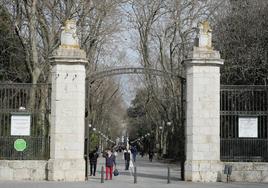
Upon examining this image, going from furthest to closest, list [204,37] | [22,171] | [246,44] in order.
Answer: [246,44] → [204,37] → [22,171]

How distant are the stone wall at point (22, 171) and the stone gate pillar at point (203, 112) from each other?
601cm

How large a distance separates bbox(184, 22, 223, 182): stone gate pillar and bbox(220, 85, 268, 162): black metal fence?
0.59 metres

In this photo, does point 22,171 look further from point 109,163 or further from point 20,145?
point 109,163

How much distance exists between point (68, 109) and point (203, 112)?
18.2 feet

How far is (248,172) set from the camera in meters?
23.2

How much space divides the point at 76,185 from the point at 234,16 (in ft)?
61.6


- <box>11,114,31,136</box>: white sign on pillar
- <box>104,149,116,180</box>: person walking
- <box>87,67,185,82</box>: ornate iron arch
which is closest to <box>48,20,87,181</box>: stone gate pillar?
<box>87,67,185,82</box>: ornate iron arch

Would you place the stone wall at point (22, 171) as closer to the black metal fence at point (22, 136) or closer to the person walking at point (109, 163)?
the black metal fence at point (22, 136)

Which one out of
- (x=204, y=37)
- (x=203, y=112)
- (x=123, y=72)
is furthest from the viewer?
(x=123, y=72)

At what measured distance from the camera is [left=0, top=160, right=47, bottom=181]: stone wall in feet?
75.7

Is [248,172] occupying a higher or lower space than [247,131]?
lower

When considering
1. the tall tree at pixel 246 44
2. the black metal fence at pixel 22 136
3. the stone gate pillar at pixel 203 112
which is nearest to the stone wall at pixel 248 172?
the stone gate pillar at pixel 203 112

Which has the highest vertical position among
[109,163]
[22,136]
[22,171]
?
[22,136]

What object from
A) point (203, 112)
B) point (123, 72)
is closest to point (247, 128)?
point (203, 112)
